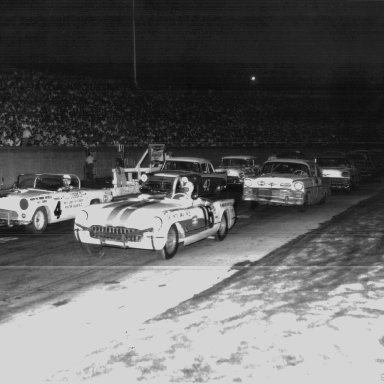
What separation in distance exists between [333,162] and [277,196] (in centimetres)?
805

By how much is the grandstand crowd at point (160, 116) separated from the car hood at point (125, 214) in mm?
14381

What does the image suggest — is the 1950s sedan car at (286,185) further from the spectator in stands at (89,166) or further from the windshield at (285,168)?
the spectator in stands at (89,166)

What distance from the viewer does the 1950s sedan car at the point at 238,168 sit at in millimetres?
21562

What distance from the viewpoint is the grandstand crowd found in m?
26.2

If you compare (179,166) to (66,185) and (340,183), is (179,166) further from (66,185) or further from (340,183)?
(340,183)

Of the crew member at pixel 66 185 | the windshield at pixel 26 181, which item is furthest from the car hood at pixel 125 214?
the windshield at pixel 26 181

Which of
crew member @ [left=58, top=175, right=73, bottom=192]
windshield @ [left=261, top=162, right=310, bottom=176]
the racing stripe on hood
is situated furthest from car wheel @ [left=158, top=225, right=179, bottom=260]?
windshield @ [left=261, top=162, right=310, bottom=176]

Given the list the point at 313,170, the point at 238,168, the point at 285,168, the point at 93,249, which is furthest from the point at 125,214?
the point at 238,168

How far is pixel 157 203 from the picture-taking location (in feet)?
31.2

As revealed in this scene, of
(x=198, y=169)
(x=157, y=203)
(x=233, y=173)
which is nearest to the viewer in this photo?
(x=157, y=203)

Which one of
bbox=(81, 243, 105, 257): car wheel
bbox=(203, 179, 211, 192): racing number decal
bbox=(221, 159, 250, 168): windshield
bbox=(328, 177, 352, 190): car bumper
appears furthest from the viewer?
bbox=(221, 159, 250, 168): windshield

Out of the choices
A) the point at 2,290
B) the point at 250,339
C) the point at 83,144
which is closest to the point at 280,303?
the point at 250,339

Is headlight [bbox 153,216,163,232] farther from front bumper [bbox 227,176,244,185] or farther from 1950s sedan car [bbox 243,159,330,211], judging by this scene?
front bumper [bbox 227,176,244,185]

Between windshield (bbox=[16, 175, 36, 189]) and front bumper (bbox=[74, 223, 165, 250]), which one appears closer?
front bumper (bbox=[74, 223, 165, 250])
